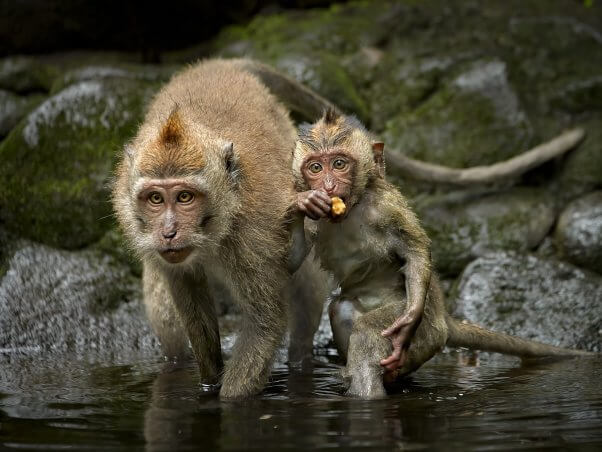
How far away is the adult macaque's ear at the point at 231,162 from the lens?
708cm

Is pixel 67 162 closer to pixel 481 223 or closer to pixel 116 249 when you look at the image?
pixel 116 249

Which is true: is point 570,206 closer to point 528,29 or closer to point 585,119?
point 585,119

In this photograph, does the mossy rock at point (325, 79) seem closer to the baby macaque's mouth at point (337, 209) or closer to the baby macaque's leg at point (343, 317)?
the baby macaque's leg at point (343, 317)

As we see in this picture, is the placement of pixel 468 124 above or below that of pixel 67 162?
above

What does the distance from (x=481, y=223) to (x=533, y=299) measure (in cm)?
144

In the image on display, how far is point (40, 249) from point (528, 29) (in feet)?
22.9

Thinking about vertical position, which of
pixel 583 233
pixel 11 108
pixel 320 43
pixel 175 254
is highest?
pixel 320 43

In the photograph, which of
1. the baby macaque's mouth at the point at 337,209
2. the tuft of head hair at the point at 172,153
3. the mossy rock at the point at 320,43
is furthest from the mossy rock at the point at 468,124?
the tuft of head hair at the point at 172,153

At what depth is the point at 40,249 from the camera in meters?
10.6

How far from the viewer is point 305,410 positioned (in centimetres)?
659

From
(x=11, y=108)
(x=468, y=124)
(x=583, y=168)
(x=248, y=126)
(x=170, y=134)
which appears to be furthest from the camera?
(x=11, y=108)

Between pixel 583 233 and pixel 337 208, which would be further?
pixel 583 233

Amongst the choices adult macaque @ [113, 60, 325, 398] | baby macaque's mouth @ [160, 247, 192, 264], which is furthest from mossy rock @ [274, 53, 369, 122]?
baby macaque's mouth @ [160, 247, 192, 264]

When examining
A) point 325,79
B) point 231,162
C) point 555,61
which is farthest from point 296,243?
point 555,61
